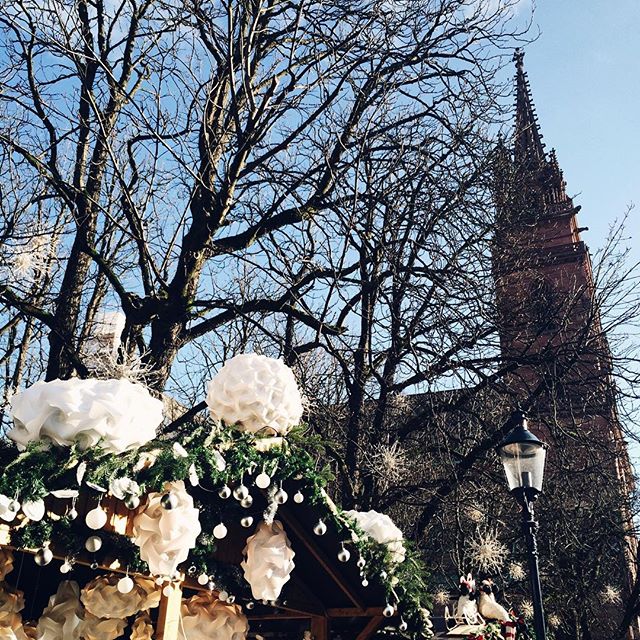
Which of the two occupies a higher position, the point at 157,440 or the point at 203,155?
the point at 203,155

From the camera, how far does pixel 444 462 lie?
853cm

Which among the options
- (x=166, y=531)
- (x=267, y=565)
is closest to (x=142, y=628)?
(x=267, y=565)

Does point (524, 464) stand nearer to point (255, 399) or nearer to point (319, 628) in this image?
point (319, 628)

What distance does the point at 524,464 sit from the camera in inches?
233

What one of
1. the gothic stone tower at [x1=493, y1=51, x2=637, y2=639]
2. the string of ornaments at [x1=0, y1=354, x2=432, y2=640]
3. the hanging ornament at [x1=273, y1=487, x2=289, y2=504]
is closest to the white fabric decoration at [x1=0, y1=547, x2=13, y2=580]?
the string of ornaments at [x1=0, y1=354, x2=432, y2=640]

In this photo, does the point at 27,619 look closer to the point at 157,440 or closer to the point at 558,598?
the point at 157,440

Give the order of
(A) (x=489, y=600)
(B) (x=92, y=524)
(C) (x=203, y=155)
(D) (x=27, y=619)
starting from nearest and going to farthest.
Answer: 1. (B) (x=92, y=524)
2. (D) (x=27, y=619)
3. (A) (x=489, y=600)
4. (C) (x=203, y=155)

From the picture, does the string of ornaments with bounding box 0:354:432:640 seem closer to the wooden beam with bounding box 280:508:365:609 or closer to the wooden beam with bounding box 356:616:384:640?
the wooden beam with bounding box 280:508:365:609

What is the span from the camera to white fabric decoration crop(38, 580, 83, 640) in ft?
9.33

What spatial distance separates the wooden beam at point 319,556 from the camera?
3340mm

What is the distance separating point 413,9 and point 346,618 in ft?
22.5

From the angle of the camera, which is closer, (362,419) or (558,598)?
(362,419)

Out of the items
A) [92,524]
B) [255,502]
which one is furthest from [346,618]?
[92,524]

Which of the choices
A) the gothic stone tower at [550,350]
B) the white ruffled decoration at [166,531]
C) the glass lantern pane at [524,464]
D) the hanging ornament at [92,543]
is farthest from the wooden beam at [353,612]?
the gothic stone tower at [550,350]
